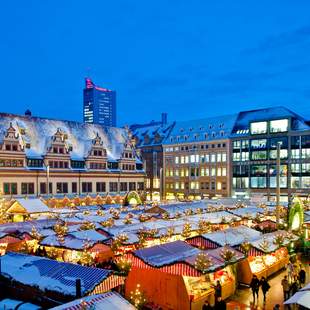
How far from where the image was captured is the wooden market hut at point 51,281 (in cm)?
1448

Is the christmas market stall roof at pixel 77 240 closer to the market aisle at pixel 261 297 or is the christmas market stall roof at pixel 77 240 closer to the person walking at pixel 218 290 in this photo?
the person walking at pixel 218 290

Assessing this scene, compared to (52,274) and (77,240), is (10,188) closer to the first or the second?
(77,240)

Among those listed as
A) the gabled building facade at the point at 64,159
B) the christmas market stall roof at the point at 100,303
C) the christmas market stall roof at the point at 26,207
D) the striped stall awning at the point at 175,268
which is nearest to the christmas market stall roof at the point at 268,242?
A: the striped stall awning at the point at 175,268

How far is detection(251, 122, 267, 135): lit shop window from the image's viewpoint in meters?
77.0

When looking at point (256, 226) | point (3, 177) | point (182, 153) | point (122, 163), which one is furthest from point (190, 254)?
point (182, 153)

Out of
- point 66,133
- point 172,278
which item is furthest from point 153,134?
point 172,278

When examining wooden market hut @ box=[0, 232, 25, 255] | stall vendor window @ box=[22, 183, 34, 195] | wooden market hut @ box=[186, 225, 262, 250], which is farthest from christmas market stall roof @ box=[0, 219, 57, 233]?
stall vendor window @ box=[22, 183, 34, 195]

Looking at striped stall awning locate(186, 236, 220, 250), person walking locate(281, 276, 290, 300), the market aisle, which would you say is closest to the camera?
the market aisle

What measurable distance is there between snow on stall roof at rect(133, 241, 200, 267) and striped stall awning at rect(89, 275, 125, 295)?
1936 millimetres

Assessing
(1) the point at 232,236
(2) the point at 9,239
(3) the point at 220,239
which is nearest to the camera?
Result: (3) the point at 220,239

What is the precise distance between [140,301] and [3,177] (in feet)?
136

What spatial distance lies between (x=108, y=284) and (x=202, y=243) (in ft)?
26.8

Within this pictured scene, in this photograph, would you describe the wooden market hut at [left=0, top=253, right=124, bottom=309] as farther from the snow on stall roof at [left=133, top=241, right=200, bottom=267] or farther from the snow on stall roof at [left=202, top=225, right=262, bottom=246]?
the snow on stall roof at [left=202, top=225, right=262, bottom=246]

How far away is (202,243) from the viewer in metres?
22.3
